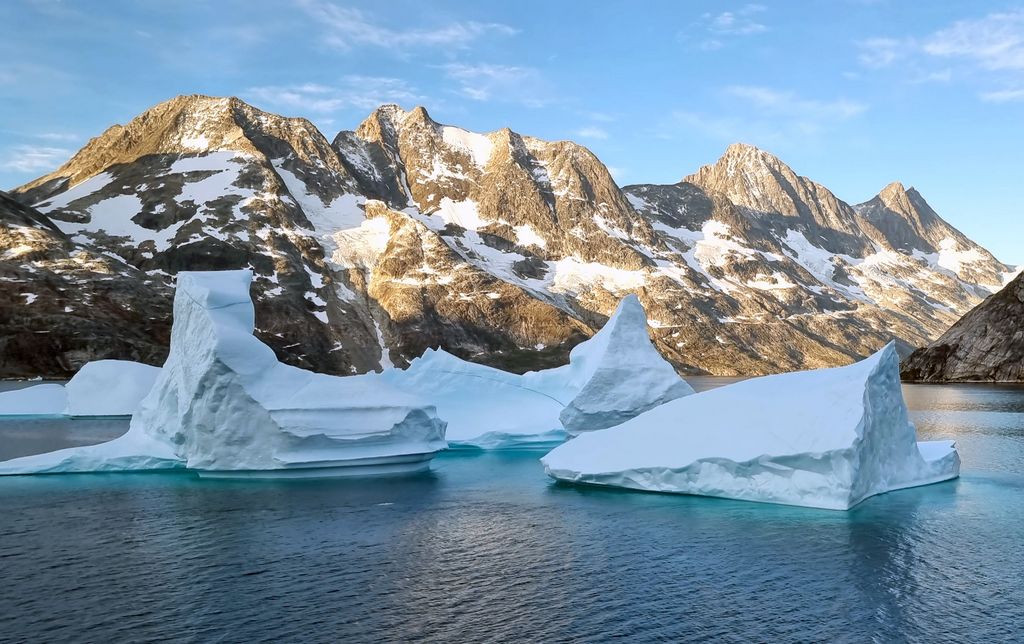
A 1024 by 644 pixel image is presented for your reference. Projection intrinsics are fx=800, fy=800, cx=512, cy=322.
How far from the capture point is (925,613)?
19.0m

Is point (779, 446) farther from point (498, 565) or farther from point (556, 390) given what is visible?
point (556, 390)

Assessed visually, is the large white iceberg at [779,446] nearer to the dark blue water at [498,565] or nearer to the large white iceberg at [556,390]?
the dark blue water at [498,565]

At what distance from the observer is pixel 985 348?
5251 inches

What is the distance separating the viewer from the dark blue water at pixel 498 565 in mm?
18250

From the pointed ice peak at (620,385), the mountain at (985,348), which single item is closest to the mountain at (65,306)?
the pointed ice peak at (620,385)

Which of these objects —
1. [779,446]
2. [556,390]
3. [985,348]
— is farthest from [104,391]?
[985,348]

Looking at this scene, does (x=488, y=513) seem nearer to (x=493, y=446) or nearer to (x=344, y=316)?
(x=493, y=446)

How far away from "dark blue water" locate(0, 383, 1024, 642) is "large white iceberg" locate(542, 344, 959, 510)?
0.81 meters

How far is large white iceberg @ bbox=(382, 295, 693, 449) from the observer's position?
50781mm

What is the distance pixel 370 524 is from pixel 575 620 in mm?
12214

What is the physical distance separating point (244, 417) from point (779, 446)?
2446 centimetres

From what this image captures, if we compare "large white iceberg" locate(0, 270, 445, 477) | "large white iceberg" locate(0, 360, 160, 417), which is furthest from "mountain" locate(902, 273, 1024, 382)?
"large white iceberg" locate(0, 360, 160, 417)

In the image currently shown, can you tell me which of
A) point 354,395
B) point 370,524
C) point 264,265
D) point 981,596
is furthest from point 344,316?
point 981,596

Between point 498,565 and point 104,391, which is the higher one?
point 104,391
